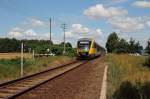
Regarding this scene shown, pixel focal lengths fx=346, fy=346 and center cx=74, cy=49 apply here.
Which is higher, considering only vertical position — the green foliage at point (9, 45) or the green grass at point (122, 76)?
the green foliage at point (9, 45)

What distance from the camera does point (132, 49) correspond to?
412 ft

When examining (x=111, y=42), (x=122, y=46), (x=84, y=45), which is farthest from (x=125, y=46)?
(x=84, y=45)

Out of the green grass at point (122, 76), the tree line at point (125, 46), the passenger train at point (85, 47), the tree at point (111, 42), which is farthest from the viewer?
the tree at point (111, 42)

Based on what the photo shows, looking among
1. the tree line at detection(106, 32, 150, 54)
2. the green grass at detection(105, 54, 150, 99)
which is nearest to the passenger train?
the green grass at detection(105, 54, 150, 99)

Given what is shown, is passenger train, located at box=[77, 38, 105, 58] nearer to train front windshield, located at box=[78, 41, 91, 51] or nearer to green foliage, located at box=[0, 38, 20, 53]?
train front windshield, located at box=[78, 41, 91, 51]

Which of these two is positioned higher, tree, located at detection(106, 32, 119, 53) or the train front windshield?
tree, located at detection(106, 32, 119, 53)

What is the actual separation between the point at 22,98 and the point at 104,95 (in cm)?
291

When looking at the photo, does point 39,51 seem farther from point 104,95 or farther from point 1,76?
point 104,95

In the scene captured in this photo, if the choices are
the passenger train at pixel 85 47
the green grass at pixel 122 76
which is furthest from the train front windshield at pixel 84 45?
the green grass at pixel 122 76

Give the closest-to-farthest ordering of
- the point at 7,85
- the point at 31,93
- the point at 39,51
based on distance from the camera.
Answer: the point at 31,93 → the point at 7,85 → the point at 39,51

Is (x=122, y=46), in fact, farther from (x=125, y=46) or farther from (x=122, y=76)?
(x=122, y=76)

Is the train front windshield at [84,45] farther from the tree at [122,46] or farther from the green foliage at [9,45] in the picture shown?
the green foliage at [9,45]

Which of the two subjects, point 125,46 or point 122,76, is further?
point 125,46

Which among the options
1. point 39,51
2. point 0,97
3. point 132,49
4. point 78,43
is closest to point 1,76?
point 0,97
